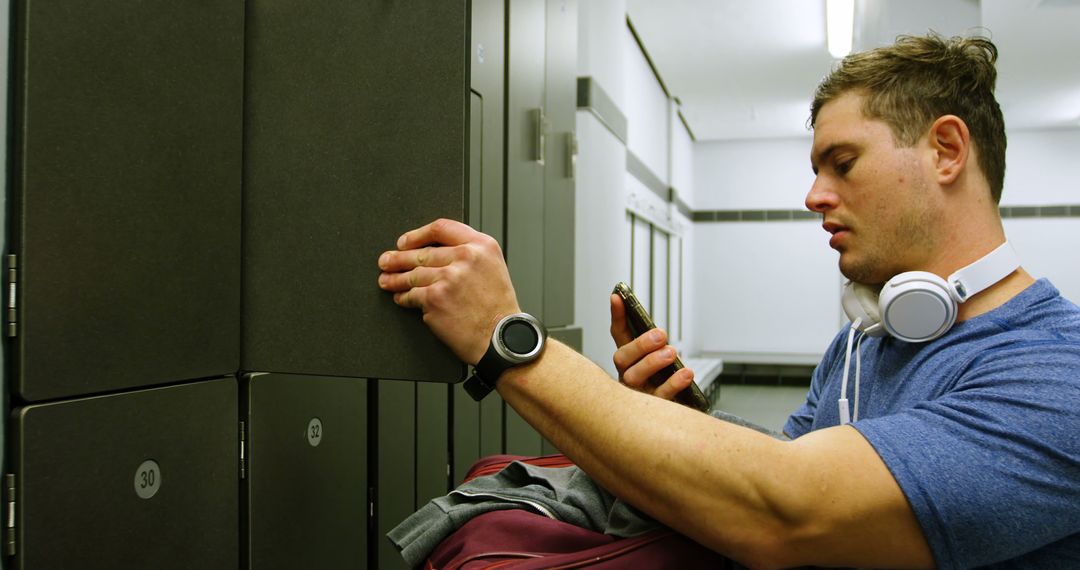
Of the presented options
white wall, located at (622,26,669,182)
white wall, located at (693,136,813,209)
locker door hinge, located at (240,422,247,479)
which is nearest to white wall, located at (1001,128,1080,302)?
white wall, located at (693,136,813,209)

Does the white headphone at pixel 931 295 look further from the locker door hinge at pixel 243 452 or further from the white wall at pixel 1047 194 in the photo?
the white wall at pixel 1047 194

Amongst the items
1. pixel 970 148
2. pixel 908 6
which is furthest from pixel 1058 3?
pixel 970 148

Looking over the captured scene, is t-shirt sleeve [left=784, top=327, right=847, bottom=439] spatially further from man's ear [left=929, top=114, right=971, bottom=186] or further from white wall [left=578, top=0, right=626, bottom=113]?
white wall [left=578, top=0, right=626, bottom=113]

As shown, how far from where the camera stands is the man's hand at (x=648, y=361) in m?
1.15

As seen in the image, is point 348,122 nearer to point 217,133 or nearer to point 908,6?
point 217,133

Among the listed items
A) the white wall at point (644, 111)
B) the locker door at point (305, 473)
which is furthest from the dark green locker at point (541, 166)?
the white wall at point (644, 111)

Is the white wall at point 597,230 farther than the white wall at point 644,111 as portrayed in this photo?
No

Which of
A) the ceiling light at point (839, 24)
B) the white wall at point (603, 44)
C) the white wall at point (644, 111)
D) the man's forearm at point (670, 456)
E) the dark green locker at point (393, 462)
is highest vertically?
the ceiling light at point (839, 24)

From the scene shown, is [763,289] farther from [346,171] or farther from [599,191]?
[346,171]

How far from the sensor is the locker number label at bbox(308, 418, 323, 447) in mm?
1359

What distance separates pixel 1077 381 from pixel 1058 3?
5.77 metres

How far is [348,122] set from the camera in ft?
3.32

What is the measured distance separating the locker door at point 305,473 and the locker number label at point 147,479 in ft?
0.59

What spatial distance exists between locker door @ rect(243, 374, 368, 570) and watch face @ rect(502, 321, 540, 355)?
18.5 inches
